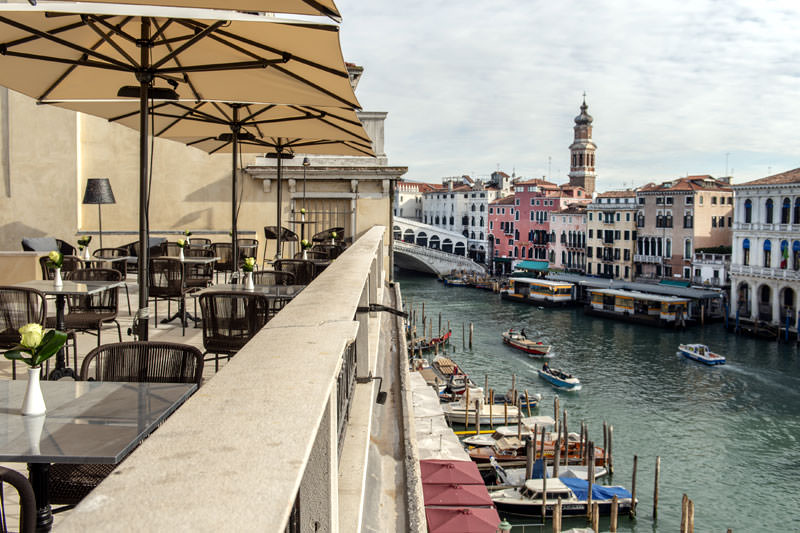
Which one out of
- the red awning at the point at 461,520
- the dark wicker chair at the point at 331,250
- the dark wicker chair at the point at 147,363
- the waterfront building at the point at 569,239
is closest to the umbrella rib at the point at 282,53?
the dark wicker chair at the point at 147,363

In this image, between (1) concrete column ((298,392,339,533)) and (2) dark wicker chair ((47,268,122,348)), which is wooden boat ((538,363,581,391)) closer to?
(2) dark wicker chair ((47,268,122,348))

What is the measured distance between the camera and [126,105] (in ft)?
18.4

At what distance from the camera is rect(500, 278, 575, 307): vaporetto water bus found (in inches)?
1958

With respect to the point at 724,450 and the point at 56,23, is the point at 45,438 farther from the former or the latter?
the point at 724,450

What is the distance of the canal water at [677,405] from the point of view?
17.8m

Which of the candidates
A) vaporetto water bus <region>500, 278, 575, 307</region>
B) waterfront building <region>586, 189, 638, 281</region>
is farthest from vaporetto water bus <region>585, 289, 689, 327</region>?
waterfront building <region>586, 189, 638, 281</region>

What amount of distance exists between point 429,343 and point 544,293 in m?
17.8

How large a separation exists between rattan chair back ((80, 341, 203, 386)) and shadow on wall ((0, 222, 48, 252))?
10.2 meters

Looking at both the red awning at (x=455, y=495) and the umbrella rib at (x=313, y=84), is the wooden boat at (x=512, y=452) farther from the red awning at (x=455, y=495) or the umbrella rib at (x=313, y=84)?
the umbrella rib at (x=313, y=84)

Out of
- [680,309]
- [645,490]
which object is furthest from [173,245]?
[680,309]

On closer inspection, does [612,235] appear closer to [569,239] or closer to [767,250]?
[569,239]

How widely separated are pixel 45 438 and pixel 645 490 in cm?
1929

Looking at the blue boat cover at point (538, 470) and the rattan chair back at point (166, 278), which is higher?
the rattan chair back at point (166, 278)

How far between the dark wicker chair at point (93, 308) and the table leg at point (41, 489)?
2.61 metres
